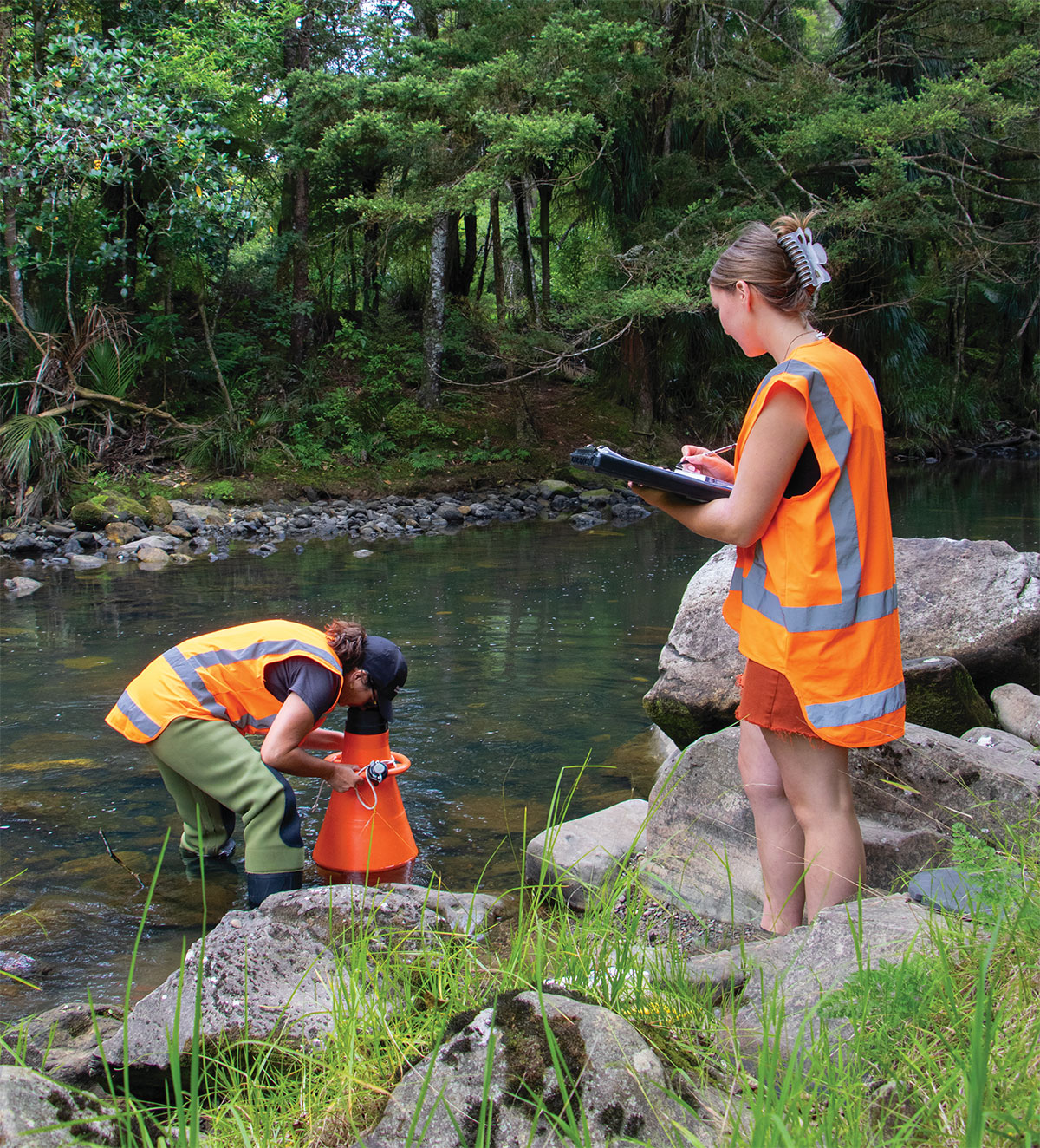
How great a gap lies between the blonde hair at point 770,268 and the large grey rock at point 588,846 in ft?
5.56

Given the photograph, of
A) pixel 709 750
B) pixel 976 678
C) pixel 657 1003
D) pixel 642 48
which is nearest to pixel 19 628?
pixel 709 750

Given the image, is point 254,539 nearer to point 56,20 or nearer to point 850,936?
point 56,20

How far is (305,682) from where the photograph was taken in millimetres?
3242

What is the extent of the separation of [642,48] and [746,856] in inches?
537

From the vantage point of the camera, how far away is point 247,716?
3.50 metres

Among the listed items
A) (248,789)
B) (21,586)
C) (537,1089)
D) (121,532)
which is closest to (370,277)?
(121,532)

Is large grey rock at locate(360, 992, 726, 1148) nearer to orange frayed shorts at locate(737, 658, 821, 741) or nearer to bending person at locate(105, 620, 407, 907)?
orange frayed shorts at locate(737, 658, 821, 741)

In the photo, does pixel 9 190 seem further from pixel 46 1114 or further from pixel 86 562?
pixel 46 1114

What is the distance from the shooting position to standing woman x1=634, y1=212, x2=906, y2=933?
2.15 meters

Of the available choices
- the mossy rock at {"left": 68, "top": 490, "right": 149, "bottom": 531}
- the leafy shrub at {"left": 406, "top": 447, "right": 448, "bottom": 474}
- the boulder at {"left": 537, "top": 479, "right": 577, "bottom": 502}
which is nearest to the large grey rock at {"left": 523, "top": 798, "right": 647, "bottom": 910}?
the mossy rock at {"left": 68, "top": 490, "right": 149, "bottom": 531}

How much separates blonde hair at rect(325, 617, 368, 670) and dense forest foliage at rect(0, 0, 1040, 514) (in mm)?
9617

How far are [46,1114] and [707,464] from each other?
1933mm

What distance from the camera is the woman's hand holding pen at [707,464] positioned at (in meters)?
2.57

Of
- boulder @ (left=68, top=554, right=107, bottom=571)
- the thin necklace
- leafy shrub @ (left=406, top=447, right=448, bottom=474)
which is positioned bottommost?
boulder @ (left=68, top=554, right=107, bottom=571)
